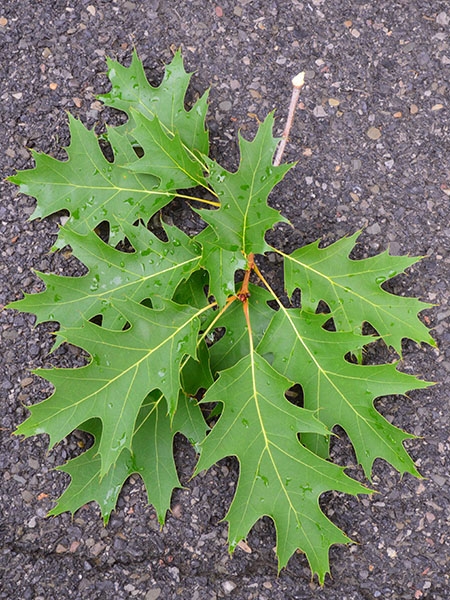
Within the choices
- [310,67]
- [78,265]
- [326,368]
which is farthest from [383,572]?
[310,67]

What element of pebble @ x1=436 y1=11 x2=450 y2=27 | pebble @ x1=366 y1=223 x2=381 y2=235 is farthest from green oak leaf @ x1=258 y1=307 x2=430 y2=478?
pebble @ x1=436 y1=11 x2=450 y2=27

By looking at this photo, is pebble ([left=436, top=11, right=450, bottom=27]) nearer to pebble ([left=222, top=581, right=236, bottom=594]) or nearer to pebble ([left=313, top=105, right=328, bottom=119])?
pebble ([left=313, top=105, right=328, bottom=119])

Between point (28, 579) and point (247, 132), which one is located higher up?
point (247, 132)

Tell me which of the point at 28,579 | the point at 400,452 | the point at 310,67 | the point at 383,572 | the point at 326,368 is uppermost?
the point at 310,67

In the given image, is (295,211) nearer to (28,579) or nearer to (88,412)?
(88,412)

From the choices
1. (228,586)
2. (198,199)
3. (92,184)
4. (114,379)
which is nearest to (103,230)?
(92,184)

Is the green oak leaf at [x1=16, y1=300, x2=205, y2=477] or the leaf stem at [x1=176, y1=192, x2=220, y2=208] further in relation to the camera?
the leaf stem at [x1=176, y1=192, x2=220, y2=208]

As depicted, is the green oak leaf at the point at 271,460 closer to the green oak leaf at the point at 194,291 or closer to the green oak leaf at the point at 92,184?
the green oak leaf at the point at 194,291
